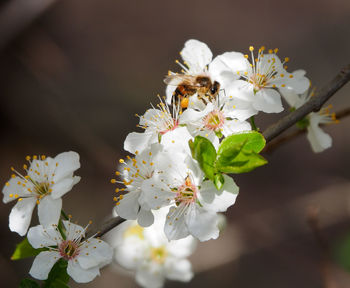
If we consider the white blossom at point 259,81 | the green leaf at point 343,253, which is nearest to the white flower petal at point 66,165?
the white blossom at point 259,81

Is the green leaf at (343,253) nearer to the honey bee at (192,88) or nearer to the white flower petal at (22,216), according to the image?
the honey bee at (192,88)

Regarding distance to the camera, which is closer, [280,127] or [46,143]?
[280,127]

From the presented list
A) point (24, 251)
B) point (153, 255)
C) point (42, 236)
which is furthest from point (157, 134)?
point (153, 255)

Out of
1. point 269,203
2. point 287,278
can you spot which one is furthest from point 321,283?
point 269,203

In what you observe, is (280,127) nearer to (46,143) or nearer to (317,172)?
(317,172)

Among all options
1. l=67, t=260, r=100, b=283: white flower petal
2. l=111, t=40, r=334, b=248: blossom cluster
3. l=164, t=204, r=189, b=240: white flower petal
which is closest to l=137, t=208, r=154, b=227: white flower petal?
l=111, t=40, r=334, b=248: blossom cluster

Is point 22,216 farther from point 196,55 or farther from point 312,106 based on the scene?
point 312,106
